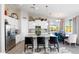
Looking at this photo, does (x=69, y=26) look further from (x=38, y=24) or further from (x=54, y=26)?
(x=38, y=24)

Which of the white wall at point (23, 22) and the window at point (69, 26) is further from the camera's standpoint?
the white wall at point (23, 22)

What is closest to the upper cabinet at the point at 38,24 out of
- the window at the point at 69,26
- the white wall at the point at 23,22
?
the white wall at the point at 23,22

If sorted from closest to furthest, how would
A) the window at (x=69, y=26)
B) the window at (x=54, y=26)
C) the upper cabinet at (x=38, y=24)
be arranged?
the window at (x=69, y=26)
the window at (x=54, y=26)
the upper cabinet at (x=38, y=24)

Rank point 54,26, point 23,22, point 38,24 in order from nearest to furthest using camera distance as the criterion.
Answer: point 54,26 → point 38,24 → point 23,22

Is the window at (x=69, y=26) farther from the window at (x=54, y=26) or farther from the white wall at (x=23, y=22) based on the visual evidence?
the white wall at (x=23, y=22)

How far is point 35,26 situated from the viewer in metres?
8.07

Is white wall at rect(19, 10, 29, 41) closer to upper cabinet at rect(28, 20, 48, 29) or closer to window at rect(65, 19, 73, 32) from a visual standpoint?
upper cabinet at rect(28, 20, 48, 29)

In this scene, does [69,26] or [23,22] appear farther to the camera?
[23,22]

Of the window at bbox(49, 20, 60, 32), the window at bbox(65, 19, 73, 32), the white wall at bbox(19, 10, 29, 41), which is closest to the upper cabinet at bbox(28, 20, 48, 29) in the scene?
the white wall at bbox(19, 10, 29, 41)

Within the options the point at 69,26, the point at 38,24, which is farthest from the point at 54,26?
the point at 38,24

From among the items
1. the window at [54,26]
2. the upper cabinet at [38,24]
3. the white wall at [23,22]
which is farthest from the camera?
the white wall at [23,22]

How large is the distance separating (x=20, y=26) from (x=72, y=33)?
11.5ft
